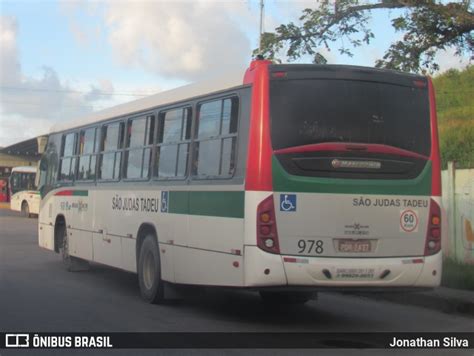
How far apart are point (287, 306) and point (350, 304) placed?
3.82 ft

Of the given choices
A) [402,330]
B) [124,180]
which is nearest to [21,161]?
[124,180]

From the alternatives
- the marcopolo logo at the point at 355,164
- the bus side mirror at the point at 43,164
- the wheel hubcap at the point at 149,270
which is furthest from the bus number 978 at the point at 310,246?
the bus side mirror at the point at 43,164

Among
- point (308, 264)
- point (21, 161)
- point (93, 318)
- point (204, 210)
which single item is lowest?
point (93, 318)

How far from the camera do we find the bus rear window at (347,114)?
8.28m

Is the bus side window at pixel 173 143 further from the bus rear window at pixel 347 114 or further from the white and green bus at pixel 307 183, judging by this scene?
the bus rear window at pixel 347 114

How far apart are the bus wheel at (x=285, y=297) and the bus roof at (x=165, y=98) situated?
3.29 metres

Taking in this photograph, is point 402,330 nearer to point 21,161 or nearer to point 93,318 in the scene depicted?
point 93,318

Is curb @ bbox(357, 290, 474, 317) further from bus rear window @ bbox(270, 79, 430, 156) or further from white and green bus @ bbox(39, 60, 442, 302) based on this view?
bus rear window @ bbox(270, 79, 430, 156)

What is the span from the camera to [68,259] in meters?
14.7

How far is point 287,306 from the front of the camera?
1088 centimetres

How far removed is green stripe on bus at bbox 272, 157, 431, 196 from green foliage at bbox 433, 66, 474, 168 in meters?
7.15

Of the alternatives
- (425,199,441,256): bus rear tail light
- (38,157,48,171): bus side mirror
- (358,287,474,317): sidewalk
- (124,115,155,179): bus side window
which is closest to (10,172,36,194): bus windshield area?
(38,157,48,171): bus side mirror

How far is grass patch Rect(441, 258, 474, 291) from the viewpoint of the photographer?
39.0 feet

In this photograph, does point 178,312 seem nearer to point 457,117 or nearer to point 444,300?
point 444,300
